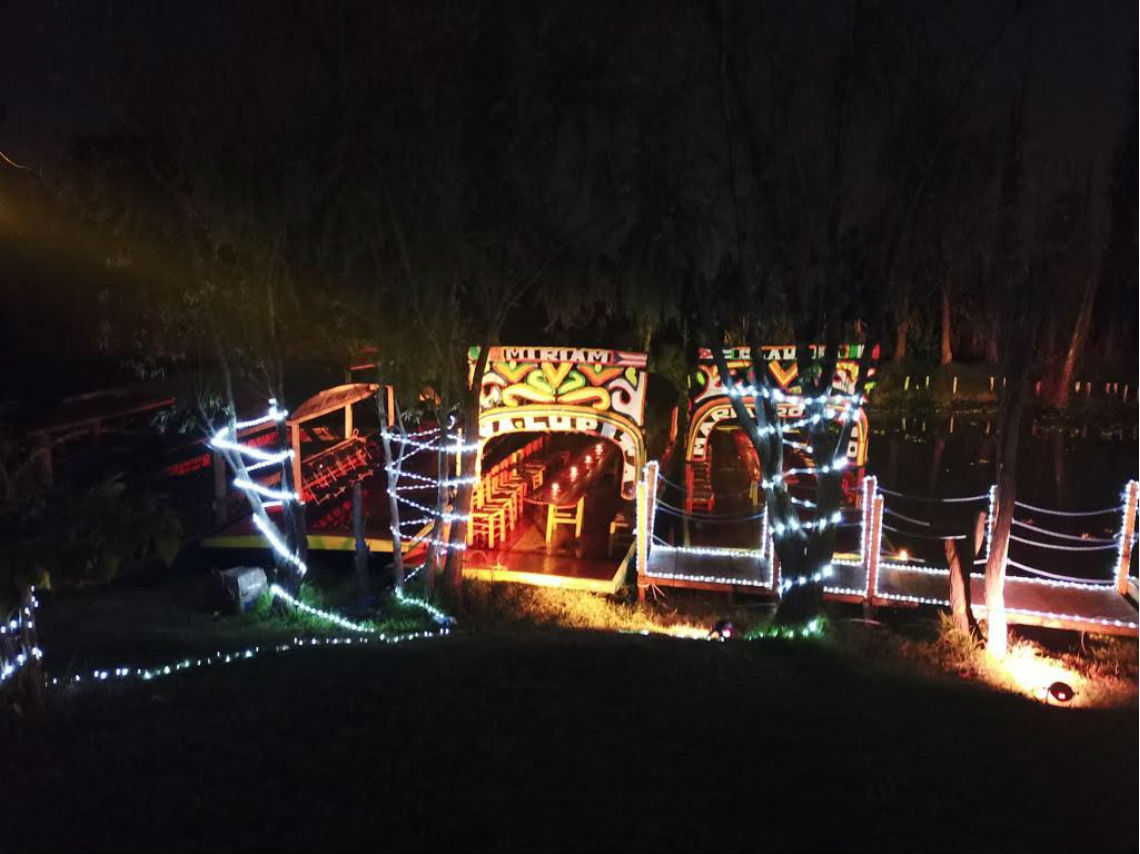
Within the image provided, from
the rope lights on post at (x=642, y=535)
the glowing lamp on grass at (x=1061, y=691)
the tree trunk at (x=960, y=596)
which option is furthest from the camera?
the rope lights on post at (x=642, y=535)

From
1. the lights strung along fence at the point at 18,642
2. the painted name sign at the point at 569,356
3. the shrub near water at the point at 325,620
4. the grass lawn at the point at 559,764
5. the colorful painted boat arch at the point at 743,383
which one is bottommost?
the shrub near water at the point at 325,620

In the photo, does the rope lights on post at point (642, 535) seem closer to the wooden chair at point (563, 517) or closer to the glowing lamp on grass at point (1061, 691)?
the wooden chair at point (563, 517)

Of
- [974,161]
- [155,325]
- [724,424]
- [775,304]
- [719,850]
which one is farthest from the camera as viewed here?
[724,424]

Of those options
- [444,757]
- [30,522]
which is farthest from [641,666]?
[30,522]

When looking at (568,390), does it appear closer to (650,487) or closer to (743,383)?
(650,487)

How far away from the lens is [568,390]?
12.1 m

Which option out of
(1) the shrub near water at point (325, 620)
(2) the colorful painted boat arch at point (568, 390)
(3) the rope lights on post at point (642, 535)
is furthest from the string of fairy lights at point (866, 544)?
(1) the shrub near water at point (325, 620)

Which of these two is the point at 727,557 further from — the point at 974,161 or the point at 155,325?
the point at 155,325

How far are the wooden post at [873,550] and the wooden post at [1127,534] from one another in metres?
3.00

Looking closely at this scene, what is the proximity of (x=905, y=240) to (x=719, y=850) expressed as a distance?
615 centimetres

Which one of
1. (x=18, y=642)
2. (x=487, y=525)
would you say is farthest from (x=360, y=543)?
(x=18, y=642)

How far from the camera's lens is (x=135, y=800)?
4.25m

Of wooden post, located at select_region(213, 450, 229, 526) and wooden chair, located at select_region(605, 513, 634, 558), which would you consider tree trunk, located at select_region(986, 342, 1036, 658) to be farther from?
wooden post, located at select_region(213, 450, 229, 526)

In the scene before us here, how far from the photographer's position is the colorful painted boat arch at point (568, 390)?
12.0m
